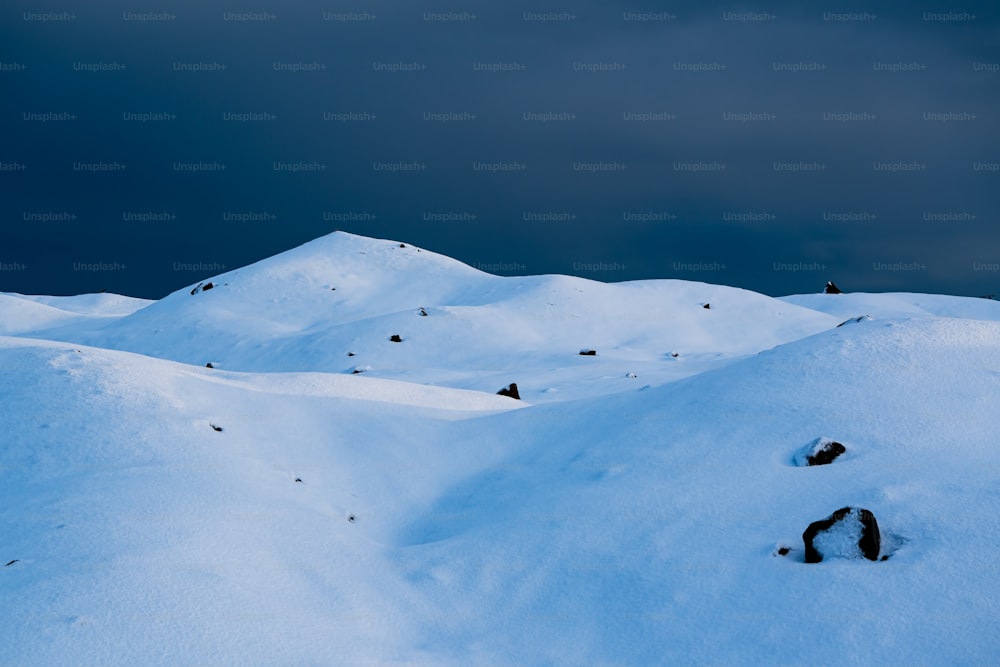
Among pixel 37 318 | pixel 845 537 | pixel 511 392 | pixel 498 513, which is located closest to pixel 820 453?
pixel 845 537

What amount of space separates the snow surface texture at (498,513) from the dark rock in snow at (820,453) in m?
0.15

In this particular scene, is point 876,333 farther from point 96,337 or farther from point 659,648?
point 96,337

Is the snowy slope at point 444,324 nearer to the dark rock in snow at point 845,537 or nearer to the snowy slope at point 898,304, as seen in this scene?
the snowy slope at point 898,304

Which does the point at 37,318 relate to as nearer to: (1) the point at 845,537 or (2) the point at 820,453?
(2) the point at 820,453

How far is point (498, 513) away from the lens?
31.3 ft

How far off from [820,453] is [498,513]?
3.88m

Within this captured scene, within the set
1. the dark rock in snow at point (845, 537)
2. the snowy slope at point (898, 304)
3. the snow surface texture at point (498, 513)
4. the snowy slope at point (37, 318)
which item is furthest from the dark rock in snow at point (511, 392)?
the snowy slope at point (37, 318)

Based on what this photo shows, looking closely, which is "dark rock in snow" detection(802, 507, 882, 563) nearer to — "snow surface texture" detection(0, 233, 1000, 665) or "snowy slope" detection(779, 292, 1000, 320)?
"snow surface texture" detection(0, 233, 1000, 665)

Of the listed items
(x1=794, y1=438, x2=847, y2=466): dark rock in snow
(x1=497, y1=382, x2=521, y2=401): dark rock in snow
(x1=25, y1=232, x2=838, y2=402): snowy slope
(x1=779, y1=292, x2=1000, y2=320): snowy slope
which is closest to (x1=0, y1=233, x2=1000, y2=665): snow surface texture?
(x1=794, y1=438, x2=847, y2=466): dark rock in snow

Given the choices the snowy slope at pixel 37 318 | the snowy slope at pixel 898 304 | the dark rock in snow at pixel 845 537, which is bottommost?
the snowy slope at pixel 37 318

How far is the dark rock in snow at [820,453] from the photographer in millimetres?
8758

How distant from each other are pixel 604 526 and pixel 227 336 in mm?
27121

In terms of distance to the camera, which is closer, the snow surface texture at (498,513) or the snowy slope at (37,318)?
the snow surface texture at (498,513)

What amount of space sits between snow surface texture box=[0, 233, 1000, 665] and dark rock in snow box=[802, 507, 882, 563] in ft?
0.59
